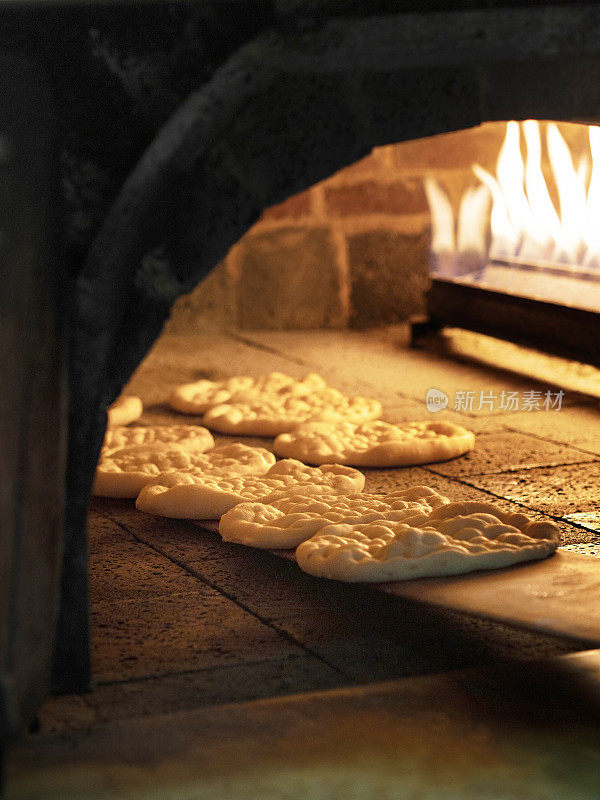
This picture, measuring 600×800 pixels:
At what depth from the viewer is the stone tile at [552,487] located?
115 inches

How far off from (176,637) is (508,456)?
5.14 feet

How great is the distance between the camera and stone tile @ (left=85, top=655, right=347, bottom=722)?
6.07ft

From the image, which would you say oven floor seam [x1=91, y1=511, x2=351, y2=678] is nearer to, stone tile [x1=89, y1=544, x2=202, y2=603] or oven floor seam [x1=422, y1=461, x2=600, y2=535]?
stone tile [x1=89, y1=544, x2=202, y2=603]

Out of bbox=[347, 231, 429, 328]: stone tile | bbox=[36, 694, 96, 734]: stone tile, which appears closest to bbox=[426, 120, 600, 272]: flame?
bbox=[347, 231, 429, 328]: stone tile

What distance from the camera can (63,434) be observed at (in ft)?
5.70

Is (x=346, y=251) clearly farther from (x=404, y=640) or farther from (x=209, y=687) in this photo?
(x=209, y=687)

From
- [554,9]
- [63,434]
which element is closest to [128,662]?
[63,434]

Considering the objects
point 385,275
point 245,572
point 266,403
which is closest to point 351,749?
point 245,572

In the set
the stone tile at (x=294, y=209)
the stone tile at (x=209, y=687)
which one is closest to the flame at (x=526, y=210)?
the stone tile at (x=294, y=209)

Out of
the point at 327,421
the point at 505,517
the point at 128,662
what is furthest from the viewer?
the point at 327,421

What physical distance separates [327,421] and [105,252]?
6.35 feet

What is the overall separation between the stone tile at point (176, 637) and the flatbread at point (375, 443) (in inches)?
39.8

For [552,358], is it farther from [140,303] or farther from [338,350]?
[140,303]

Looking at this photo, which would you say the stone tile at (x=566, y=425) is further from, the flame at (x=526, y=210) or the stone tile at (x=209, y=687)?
the stone tile at (x=209, y=687)
